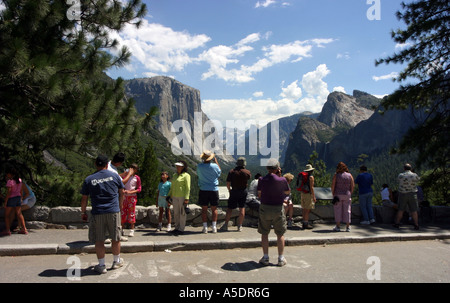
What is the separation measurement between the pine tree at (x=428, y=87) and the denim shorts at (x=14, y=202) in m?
11.5

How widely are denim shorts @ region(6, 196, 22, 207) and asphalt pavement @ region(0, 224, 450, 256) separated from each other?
647mm

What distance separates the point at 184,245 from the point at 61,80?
169 inches

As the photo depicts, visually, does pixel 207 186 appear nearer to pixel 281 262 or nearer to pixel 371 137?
pixel 281 262

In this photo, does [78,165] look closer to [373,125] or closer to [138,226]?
[138,226]

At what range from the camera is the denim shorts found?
6.96 meters

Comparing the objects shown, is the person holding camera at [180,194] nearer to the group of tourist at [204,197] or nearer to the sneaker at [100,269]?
the group of tourist at [204,197]

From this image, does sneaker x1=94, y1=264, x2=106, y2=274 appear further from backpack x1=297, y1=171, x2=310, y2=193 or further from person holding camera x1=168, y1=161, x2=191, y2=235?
backpack x1=297, y1=171, x2=310, y2=193

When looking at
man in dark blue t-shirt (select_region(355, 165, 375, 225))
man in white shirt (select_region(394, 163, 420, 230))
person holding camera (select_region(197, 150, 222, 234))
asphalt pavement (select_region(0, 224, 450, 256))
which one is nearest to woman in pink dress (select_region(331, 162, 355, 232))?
asphalt pavement (select_region(0, 224, 450, 256))

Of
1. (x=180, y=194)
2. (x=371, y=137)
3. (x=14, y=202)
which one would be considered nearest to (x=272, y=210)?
(x=180, y=194)

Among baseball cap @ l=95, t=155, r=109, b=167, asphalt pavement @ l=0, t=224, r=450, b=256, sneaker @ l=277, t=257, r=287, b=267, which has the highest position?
baseball cap @ l=95, t=155, r=109, b=167

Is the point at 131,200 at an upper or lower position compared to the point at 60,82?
lower

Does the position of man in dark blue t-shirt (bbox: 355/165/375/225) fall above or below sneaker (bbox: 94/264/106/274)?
above

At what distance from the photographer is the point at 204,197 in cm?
758

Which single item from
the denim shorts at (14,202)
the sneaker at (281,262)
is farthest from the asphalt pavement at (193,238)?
the sneaker at (281,262)
